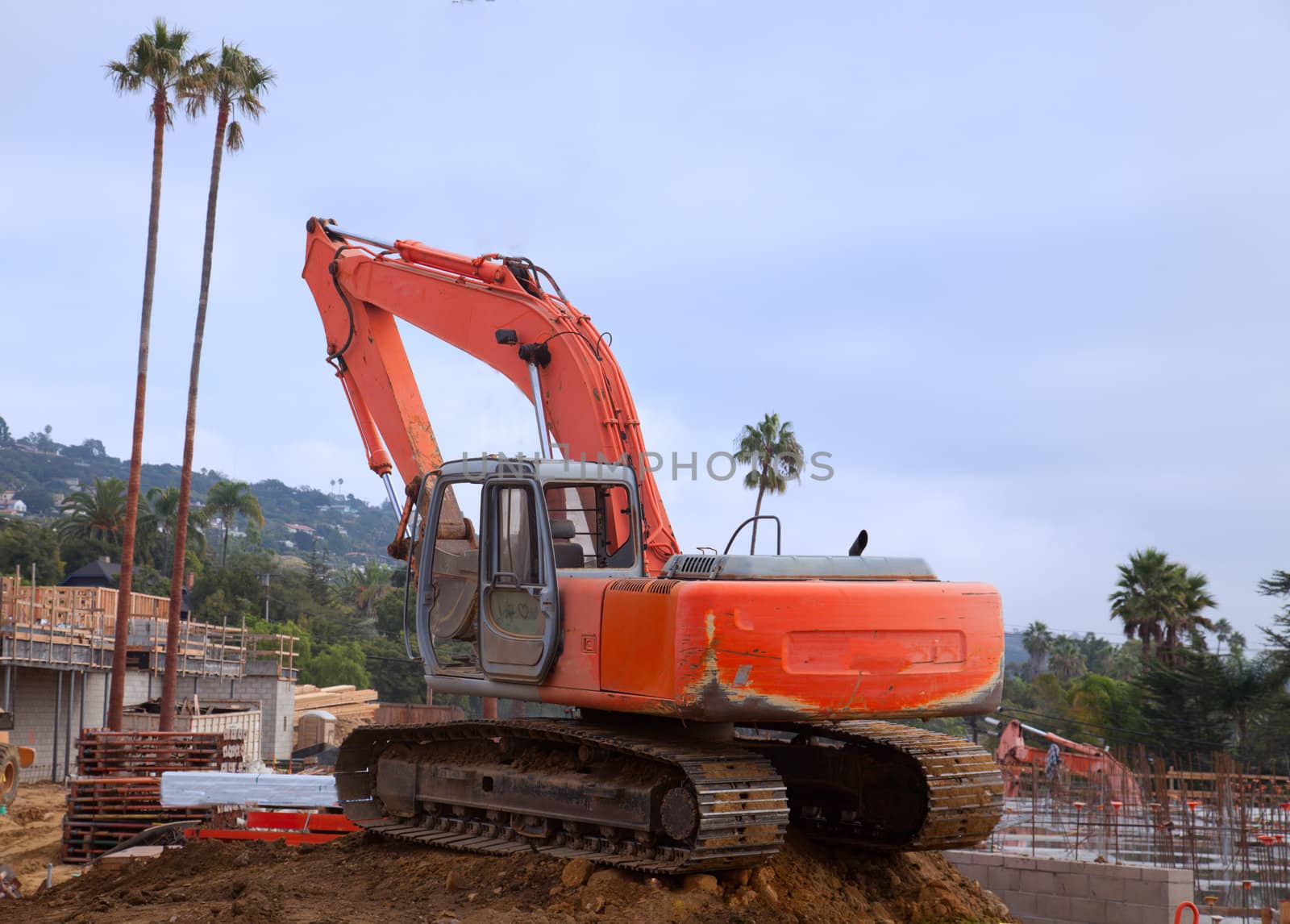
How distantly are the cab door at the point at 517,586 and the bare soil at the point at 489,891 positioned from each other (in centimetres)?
123

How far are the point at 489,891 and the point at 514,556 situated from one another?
206cm

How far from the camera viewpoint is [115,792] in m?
18.7

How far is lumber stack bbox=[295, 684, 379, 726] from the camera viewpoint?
148 ft

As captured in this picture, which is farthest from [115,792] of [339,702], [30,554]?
[30,554]

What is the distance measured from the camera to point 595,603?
7480 millimetres

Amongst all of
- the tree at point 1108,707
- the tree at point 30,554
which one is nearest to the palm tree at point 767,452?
the tree at point 1108,707

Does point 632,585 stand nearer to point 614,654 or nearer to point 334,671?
point 614,654

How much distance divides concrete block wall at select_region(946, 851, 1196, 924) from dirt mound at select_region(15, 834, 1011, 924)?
221 inches

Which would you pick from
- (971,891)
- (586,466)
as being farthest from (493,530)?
(971,891)

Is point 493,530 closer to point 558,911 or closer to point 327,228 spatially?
point 558,911

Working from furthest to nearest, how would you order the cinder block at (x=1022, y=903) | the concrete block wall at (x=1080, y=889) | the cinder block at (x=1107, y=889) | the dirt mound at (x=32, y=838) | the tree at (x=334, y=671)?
Answer: the tree at (x=334, y=671) < the dirt mound at (x=32, y=838) < the cinder block at (x=1022, y=903) < the cinder block at (x=1107, y=889) < the concrete block wall at (x=1080, y=889)

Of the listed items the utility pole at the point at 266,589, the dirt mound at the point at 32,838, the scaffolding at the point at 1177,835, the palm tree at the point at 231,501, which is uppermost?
the palm tree at the point at 231,501

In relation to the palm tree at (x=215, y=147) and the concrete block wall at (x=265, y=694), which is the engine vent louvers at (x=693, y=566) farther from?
the concrete block wall at (x=265, y=694)

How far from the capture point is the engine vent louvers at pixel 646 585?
698 centimetres
